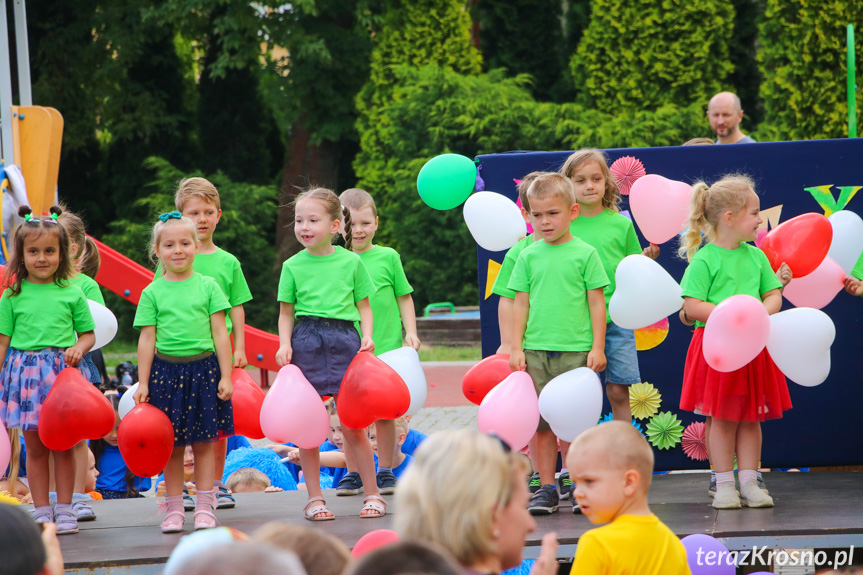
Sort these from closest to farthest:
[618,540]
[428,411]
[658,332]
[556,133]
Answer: [618,540] → [658,332] → [428,411] → [556,133]

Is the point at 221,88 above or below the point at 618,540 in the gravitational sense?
above

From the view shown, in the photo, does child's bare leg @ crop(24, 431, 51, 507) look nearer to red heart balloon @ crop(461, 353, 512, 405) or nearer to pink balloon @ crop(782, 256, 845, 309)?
red heart balloon @ crop(461, 353, 512, 405)

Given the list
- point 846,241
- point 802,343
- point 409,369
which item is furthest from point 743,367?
point 409,369

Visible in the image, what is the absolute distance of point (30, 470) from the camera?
13.9ft

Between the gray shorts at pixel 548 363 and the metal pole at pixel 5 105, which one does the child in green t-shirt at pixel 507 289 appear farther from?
the metal pole at pixel 5 105

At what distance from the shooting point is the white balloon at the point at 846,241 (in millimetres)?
4562

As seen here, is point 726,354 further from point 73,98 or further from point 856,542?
point 73,98

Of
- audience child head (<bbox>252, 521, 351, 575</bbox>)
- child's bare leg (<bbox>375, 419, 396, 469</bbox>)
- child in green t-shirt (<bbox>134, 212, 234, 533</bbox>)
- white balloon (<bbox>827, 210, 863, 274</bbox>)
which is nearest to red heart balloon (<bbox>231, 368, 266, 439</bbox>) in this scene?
child in green t-shirt (<bbox>134, 212, 234, 533</bbox>)

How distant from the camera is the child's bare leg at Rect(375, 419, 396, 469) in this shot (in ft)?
15.7

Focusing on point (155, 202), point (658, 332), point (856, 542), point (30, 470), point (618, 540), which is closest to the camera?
point (618, 540)

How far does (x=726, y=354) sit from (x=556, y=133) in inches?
411

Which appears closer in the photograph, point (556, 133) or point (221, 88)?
point (556, 133)

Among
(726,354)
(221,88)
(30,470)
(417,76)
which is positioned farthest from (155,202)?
(726,354)

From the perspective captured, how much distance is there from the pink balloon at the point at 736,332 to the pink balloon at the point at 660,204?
2.57 ft
